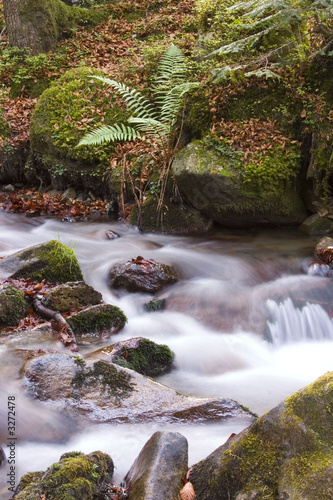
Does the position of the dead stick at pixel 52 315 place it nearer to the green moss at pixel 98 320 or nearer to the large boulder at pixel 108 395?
the green moss at pixel 98 320

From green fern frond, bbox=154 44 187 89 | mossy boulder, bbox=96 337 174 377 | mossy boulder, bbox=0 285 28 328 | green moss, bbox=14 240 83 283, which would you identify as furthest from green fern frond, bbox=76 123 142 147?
mossy boulder, bbox=96 337 174 377

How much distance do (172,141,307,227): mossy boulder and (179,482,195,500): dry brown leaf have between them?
19.5ft

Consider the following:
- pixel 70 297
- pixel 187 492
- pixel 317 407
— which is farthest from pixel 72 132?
pixel 317 407

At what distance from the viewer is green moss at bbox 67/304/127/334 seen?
16.1 feet

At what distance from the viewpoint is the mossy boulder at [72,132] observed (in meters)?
9.58

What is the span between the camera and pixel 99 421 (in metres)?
3.41

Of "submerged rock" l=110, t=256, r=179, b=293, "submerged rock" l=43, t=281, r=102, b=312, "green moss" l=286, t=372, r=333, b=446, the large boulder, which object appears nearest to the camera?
"green moss" l=286, t=372, r=333, b=446

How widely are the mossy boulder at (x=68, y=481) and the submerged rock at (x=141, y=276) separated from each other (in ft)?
11.7

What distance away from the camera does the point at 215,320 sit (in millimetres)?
5668

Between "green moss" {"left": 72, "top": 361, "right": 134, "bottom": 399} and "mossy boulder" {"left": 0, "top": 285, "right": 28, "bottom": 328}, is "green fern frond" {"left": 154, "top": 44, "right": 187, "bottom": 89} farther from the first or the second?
"green moss" {"left": 72, "top": 361, "right": 134, "bottom": 399}

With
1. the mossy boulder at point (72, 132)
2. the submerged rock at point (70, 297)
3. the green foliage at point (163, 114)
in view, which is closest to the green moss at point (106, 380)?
the submerged rock at point (70, 297)

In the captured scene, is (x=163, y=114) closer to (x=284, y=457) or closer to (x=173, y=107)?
(x=173, y=107)

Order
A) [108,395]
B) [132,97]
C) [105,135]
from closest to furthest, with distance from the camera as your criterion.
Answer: [108,395] < [105,135] < [132,97]

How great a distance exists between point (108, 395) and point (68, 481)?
1.31m
